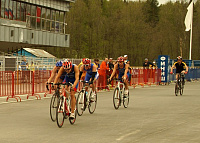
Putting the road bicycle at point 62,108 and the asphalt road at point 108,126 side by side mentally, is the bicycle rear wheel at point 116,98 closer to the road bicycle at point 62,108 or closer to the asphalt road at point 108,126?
the asphalt road at point 108,126

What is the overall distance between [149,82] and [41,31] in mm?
22988

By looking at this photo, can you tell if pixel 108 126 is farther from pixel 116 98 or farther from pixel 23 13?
pixel 23 13

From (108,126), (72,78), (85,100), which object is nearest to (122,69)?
(85,100)

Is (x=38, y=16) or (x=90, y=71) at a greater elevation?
(x=38, y=16)

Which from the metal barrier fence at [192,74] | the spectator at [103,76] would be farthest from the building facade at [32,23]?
the spectator at [103,76]

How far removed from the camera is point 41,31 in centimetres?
5381

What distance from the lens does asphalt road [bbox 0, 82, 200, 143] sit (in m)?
9.30

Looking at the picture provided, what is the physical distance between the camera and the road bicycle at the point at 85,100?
1356 cm

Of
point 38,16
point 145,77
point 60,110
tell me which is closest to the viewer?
point 60,110

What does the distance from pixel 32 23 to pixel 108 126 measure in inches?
1681

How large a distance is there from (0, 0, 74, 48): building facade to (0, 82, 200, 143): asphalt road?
3319 centimetres

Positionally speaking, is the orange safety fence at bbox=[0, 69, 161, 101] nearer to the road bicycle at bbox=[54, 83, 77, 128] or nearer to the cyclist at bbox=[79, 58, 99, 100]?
the cyclist at bbox=[79, 58, 99, 100]

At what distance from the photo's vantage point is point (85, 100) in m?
13.8

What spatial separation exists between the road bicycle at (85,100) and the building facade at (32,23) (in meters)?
34.2
